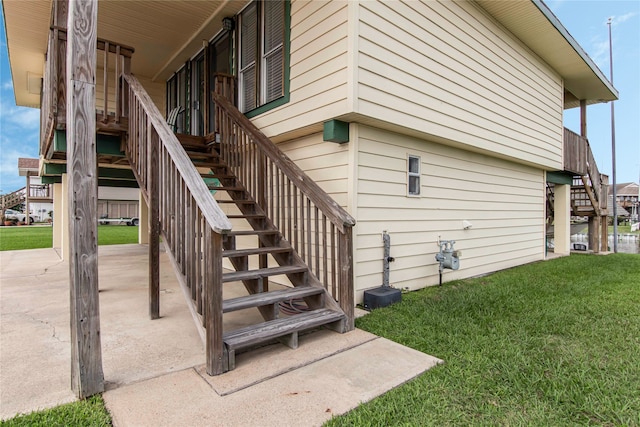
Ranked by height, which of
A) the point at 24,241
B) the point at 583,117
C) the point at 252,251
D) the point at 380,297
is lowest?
the point at 380,297

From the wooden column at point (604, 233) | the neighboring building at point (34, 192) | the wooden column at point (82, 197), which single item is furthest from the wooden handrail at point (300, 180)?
the neighboring building at point (34, 192)

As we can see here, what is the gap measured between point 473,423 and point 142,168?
387 cm

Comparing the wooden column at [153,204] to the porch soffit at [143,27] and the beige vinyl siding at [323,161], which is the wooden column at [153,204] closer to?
the beige vinyl siding at [323,161]

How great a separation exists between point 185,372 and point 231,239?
1736 mm

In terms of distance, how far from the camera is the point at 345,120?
404 centimetres

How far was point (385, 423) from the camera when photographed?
187cm

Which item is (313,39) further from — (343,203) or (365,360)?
(365,360)

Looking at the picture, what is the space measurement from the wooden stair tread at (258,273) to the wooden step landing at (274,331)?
47 centimetres

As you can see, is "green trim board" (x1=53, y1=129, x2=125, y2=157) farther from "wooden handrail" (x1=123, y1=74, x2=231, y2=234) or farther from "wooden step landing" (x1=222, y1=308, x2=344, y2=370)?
"wooden step landing" (x1=222, y1=308, x2=344, y2=370)

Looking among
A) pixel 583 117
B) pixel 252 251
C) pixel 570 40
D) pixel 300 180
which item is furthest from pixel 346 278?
pixel 583 117

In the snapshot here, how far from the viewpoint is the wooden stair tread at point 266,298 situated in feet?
9.19

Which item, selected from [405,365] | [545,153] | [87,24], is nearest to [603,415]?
[405,365]

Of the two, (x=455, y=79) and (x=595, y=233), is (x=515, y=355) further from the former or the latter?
(x=595, y=233)

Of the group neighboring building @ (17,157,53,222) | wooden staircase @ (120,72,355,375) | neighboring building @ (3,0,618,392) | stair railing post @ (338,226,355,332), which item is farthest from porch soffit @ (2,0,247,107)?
neighboring building @ (17,157,53,222)
